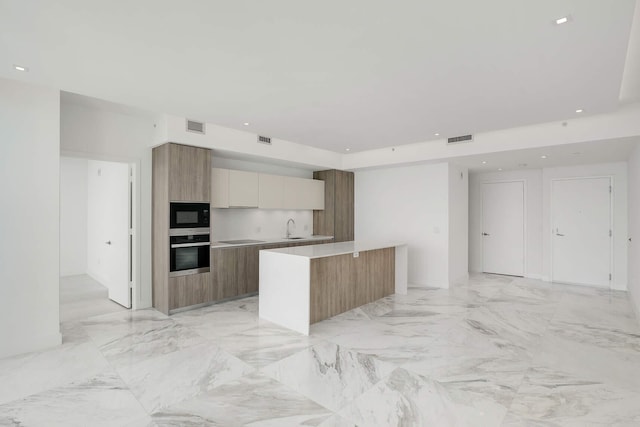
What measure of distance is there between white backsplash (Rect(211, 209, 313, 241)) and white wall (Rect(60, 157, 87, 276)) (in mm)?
3645

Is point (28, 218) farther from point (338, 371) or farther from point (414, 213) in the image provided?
point (414, 213)

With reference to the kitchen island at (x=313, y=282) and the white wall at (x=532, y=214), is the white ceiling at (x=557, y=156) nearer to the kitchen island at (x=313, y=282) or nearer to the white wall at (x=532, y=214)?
the white wall at (x=532, y=214)

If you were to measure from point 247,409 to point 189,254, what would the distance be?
2.83 m

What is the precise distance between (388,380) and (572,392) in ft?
4.58

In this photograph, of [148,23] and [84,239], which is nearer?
[148,23]

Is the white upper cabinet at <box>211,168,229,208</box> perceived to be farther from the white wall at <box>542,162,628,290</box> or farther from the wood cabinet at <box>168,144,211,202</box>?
the white wall at <box>542,162,628,290</box>

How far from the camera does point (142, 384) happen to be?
264 cm

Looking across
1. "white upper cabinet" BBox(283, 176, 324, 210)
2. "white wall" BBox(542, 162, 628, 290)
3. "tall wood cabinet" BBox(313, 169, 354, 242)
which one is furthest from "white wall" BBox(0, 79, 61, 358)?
"white wall" BBox(542, 162, 628, 290)

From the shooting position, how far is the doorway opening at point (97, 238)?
4746 millimetres

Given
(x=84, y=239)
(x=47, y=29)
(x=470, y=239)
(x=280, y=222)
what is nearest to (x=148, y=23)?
(x=47, y=29)

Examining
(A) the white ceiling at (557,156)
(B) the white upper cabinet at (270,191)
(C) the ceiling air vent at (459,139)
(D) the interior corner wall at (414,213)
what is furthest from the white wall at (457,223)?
(B) the white upper cabinet at (270,191)

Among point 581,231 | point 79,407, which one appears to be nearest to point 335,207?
point 581,231

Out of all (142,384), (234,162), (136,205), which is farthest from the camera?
(234,162)

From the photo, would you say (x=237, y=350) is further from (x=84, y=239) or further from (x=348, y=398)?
(x=84, y=239)
